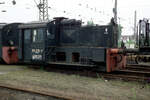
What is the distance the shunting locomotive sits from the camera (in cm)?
894

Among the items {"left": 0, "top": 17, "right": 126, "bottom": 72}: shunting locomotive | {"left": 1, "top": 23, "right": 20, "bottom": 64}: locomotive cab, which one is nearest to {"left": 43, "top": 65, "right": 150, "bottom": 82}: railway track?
{"left": 0, "top": 17, "right": 126, "bottom": 72}: shunting locomotive

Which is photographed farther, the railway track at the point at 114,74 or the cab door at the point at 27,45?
the cab door at the point at 27,45

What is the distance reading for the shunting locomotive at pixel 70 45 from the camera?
8.94 m

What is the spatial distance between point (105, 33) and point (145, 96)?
167 inches

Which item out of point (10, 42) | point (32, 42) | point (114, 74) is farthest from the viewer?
point (10, 42)

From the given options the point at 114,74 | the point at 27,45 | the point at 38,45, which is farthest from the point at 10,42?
the point at 114,74

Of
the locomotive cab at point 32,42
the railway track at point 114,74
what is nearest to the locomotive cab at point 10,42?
the locomotive cab at point 32,42

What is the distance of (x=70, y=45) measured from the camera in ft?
33.6

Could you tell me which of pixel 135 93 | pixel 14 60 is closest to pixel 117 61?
pixel 135 93

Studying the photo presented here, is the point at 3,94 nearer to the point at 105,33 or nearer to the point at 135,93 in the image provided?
the point at 135,93

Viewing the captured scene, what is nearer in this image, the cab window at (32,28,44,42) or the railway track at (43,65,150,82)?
the railway track at (43,65,150,82)

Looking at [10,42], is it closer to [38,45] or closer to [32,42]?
[32,42]

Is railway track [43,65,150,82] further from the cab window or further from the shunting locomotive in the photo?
the cab window

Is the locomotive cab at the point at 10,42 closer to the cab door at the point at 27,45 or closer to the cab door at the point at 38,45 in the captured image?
the cab door at the point at 27,45
